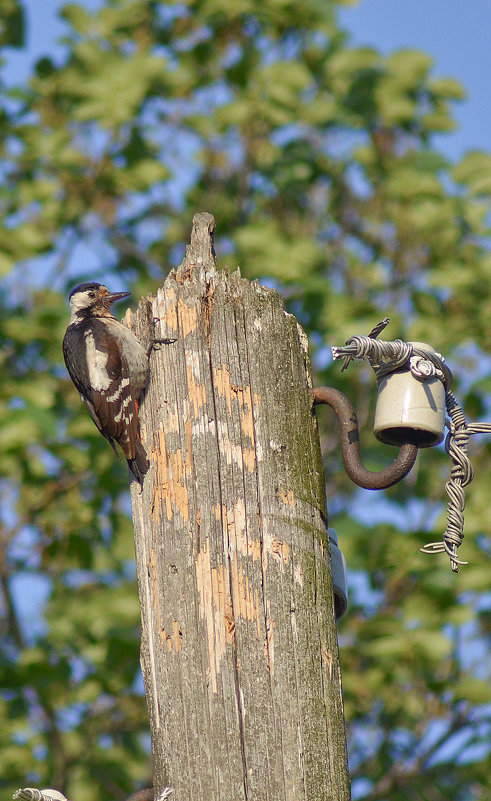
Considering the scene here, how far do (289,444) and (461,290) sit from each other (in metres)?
4.17

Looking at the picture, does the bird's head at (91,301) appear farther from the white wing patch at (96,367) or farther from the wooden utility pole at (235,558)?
the wooden utility pole at (235,558)

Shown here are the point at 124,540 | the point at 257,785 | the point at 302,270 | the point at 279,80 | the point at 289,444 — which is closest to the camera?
the point at 257,785

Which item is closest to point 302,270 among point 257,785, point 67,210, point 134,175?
point 134,175

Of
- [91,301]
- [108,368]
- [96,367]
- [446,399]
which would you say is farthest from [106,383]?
[446,399]

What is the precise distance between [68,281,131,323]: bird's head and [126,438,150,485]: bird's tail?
2205 mm

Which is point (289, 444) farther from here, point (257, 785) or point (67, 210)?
point (67, 210)

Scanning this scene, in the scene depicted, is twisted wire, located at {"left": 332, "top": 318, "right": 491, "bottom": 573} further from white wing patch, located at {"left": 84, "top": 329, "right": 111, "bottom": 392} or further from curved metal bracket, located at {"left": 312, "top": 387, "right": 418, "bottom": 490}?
white wing patch, located at {"left": 84, "top": 329, "right": 111, "bottom": 392}

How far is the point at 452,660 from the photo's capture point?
614 cm

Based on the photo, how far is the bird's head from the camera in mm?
4723

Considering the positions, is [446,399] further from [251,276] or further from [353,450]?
[251,276]

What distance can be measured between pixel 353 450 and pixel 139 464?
552 millimetres

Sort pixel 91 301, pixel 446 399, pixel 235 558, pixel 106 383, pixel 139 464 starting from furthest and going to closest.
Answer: pixel 91 301
pixel 106 383
pixel 446 399
pixel 139 464
pixel 235 558

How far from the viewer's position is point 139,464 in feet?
8.22

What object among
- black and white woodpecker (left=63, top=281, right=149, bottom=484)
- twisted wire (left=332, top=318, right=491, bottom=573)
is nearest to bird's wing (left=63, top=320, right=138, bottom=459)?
black and white woodpecker (left=63, top=281, right=149, bottom=484)
